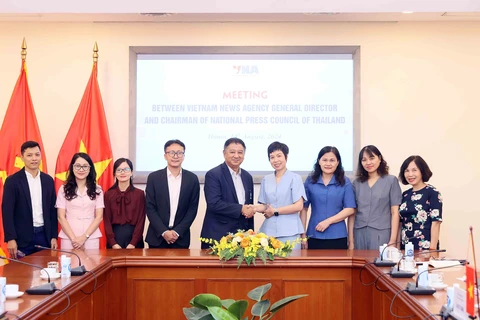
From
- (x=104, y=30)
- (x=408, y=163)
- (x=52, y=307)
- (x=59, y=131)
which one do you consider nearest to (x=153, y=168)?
(x=59, y=131)

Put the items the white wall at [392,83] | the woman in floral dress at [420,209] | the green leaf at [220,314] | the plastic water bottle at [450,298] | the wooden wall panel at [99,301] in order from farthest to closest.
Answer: the white wall at [392,83] → the woman in floral dress at [420,209] → the wooden wall panel at [99,301] → the plastic water bottle at [450,298] → the green leaf at [220,314]

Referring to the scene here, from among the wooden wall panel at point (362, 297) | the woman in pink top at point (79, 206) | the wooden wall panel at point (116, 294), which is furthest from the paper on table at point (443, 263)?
the woman in pink top at point (79, 206)

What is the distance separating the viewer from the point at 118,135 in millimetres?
5949

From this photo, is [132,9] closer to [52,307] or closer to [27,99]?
[27,99]

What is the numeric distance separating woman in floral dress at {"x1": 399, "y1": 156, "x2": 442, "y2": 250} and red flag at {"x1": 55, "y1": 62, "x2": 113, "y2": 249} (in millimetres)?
2629

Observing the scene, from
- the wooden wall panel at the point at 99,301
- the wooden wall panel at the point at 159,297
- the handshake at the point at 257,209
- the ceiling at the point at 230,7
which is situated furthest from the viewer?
the ceiling at the point at 230,7

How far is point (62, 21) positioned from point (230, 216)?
271cm

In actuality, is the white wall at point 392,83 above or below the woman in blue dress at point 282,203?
above

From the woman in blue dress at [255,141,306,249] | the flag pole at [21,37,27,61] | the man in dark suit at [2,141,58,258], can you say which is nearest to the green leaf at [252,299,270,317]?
the woman in blue dress at [255,141,306,249]

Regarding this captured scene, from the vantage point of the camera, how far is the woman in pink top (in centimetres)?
459

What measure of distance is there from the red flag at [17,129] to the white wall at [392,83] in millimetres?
337

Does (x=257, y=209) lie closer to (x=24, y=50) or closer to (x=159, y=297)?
(x=159, y=297)

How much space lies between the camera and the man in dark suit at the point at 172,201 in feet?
15.4

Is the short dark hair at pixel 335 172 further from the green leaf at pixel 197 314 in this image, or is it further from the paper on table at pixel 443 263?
the green leaf at pixel 197 314
